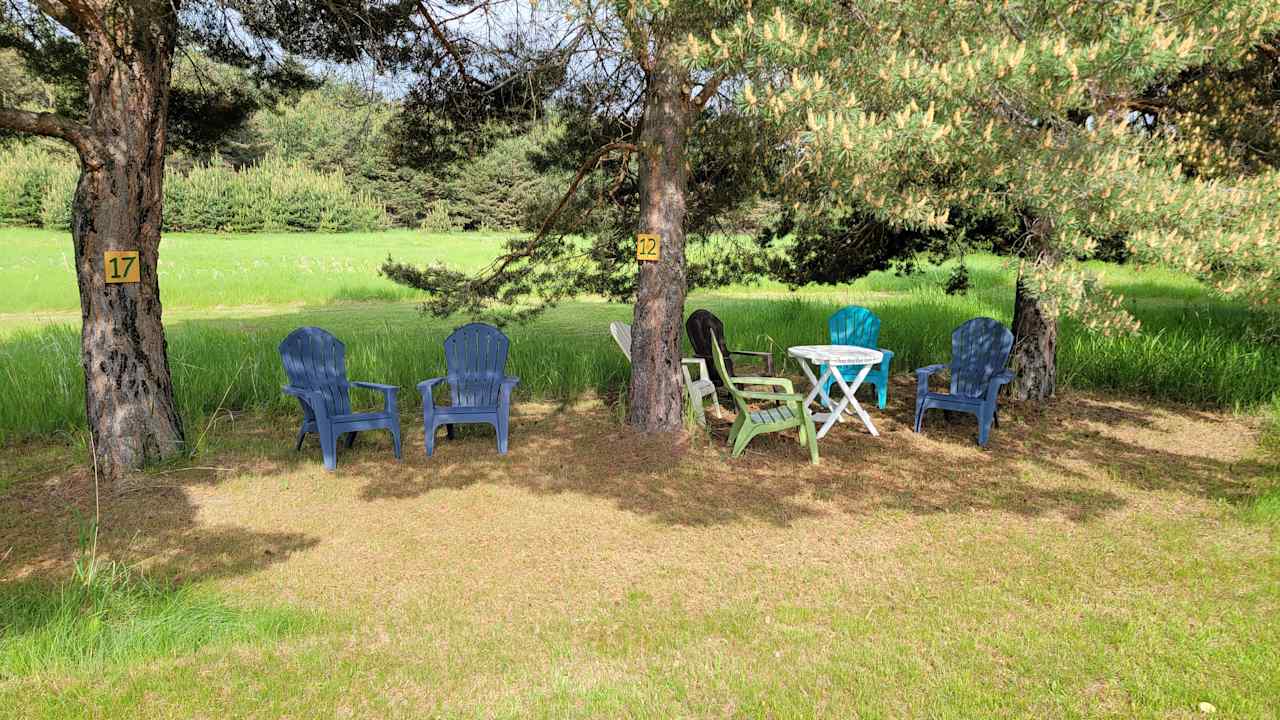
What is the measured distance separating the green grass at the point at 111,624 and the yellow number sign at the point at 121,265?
1902 millimetres

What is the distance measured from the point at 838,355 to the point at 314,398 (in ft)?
11.9

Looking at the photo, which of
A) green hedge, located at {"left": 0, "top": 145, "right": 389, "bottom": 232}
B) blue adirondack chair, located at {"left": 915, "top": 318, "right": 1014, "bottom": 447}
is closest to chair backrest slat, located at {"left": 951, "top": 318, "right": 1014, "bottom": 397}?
blue adirondack chair, located at {"left": 915, "top": 318, "right": 1014, "bottom": 447}

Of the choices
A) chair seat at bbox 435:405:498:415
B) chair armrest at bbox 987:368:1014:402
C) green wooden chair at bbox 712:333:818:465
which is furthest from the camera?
chair armrest at bbox 987:368:1014:402

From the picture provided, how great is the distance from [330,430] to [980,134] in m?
4.00

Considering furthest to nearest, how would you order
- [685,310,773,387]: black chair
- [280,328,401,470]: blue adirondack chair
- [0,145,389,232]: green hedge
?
1. [0,145,389,232]: green hedge
2. [685,310,773,387]: black chair
3. [280,328,401,470]: blue adirondack chair

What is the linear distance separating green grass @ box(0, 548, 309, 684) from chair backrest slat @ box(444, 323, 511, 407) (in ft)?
8.68

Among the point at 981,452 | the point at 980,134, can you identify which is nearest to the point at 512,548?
the point at 980,134

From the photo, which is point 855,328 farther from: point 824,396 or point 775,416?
point 775,416

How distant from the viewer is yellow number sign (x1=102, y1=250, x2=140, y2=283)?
4.58 m

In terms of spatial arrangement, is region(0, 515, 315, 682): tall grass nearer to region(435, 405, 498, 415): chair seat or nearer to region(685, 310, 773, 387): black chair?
region(435, 405, 498, 415): chair seat

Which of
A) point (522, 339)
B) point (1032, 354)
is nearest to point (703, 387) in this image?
point (1032, 354)

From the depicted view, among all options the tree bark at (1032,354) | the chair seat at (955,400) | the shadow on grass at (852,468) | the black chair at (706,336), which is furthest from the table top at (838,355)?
the tree bark at (1032,354)

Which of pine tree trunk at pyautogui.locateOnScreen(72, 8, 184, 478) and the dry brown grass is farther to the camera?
pine tree trunk at pyautogui.locateOnScreen(72, 8, 184, 478)

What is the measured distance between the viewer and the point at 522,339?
888cm
